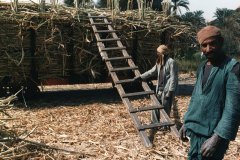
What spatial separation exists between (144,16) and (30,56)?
141 inches

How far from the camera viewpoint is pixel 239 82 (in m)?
3.20

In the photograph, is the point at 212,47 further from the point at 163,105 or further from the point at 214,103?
the point at 163,105

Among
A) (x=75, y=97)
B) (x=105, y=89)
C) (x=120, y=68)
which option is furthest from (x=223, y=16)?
(x=120, y=68)

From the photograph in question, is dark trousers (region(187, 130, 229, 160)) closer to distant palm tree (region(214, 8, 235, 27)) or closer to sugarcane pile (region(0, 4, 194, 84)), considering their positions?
sugarcane pile (region(0, 4, 194, 84))

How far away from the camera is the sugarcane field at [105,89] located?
3441 millimetres

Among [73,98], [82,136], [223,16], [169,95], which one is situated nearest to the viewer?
[82,136]

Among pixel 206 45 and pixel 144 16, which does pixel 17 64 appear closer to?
pixel 144 16

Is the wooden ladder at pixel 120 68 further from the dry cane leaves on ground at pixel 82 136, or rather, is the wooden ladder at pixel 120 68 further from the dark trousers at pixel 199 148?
the dark trousers at pixel 199 148

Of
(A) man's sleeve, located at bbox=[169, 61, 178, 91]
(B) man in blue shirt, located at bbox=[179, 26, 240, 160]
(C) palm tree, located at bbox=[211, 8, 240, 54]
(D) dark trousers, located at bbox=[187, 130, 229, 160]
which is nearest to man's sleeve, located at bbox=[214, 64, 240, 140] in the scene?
(B) man in blue shirt, located at bbox=[179, 26, 240, 160]

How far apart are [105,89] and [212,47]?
9.68 m

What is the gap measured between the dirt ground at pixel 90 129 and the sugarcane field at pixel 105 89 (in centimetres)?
2

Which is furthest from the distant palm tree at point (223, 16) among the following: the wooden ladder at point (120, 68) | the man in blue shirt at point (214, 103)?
the man in blue shirt at point (214, 103)

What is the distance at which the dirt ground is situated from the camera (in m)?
6.07

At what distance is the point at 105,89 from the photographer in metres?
12.9
